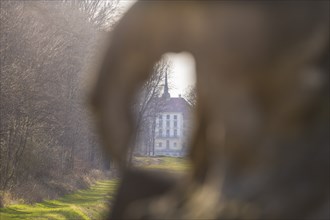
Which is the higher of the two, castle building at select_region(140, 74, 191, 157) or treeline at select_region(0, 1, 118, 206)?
treeline at select_region(0, 1, 118, 206)

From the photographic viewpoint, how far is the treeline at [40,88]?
2338cm

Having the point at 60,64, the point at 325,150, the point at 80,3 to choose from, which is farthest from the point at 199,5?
the point at 80,3

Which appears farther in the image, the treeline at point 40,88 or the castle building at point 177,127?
the treeline at point 40,88

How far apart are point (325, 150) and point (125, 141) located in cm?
35

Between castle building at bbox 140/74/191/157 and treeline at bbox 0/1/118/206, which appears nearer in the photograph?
castle building at bbox 140/74/191/157

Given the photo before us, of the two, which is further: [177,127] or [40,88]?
[40,88]

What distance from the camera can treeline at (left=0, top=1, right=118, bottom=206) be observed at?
2338 cm

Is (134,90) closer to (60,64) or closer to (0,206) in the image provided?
(0,206)

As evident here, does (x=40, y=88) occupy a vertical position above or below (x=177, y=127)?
above

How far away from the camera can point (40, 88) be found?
2603 cm

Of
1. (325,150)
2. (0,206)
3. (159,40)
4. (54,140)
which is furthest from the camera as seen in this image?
(54,140)

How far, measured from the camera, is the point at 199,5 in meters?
1.10

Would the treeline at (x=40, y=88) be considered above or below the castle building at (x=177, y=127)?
above

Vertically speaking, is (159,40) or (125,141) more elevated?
(159,40)
